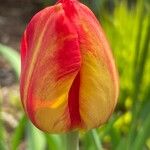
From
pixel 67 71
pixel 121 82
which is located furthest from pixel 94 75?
pixel 121 82

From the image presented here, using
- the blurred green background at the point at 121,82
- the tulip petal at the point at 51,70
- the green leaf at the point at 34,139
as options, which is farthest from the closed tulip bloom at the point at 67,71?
the green leaf at the point at 34,139

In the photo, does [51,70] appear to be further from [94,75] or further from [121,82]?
[121,82]

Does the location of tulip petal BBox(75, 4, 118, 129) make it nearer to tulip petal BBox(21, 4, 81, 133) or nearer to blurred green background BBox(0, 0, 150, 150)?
tulip petal BBox(21, 4, 81, 133)

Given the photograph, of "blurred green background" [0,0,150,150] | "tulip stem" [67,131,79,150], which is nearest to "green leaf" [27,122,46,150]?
"blurred green background" [0,0,150,150]

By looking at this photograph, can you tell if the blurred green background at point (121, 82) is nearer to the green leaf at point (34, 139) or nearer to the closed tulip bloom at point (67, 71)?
the green leaf at point (34, 139)

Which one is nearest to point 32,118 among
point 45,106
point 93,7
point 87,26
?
point 45,106

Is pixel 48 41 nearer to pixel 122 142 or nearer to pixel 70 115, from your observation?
pixel 70 115
